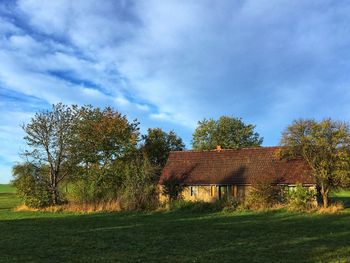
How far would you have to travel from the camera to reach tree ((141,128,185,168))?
1684 inches

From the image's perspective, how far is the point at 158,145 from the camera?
43.7m

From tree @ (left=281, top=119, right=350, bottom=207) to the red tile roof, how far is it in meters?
1.27

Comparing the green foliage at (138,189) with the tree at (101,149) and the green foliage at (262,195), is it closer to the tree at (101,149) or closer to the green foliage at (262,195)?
the tree at (101,149)

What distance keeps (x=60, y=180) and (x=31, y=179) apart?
2.53 m

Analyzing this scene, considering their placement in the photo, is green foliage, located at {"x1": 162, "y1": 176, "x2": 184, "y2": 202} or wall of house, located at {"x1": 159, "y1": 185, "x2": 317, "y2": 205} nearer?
wall of house, located at {"x1": 159, "y1": 185, "x2": 317, "y2": 205}

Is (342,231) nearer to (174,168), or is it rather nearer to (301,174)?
(301,174)

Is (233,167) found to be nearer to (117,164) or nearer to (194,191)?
(194,191)

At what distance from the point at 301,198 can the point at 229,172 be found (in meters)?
7.61

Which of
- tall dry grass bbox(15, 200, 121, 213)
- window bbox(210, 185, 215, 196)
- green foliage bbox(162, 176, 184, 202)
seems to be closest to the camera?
tall dry grass bbox(15, 200, 121, 213)

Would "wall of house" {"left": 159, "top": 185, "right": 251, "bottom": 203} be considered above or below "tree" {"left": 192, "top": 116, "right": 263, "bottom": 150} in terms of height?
below

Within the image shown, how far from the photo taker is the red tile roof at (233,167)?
99.2 feet

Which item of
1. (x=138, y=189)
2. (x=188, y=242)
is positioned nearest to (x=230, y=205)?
(x=138, y=189)

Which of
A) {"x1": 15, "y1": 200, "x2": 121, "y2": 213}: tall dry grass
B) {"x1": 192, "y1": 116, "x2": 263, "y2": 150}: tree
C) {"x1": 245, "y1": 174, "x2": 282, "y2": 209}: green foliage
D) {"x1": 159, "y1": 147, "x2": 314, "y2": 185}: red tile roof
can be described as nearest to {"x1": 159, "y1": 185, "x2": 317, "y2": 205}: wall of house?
{"x1": 159, "y1": 147, "x2": 314, "y2": 185}: red tile roof

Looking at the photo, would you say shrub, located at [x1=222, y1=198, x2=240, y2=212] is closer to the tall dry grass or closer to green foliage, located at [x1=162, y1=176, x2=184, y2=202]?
green foliage, located at [x1=162, y1=176, x2=184, y2=202]
